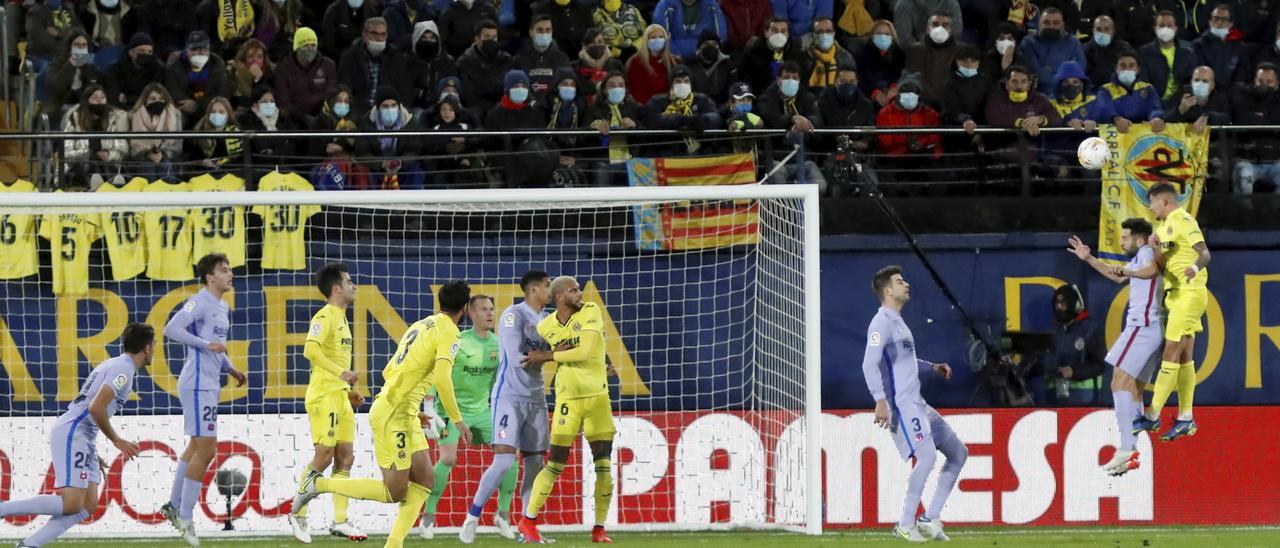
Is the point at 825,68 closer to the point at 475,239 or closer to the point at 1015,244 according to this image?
the point at 1015,244

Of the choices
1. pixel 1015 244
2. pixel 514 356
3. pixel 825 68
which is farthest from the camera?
pixel 825 68

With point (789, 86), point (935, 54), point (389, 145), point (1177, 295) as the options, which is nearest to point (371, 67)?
point (389, 145)

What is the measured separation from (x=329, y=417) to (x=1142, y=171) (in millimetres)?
7105

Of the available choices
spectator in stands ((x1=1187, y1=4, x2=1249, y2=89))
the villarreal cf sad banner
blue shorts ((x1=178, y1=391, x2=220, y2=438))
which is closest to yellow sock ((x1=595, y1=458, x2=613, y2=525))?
blue shorts ((x1=178, y1=391, x2=220, y2=438))

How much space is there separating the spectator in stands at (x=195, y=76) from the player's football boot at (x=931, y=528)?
24.1 feet

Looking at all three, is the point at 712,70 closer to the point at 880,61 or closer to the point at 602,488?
the point at 880,61

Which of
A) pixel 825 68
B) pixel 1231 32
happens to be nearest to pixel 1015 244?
pixel 825 68

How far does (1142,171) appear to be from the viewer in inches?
619

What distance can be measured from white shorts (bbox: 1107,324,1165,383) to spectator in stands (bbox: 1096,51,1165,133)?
3.74 metres

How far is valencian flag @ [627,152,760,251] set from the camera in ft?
49.5

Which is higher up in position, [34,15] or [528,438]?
[34,15]

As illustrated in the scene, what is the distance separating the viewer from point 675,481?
14.8 m

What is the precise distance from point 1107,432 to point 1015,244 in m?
1.71

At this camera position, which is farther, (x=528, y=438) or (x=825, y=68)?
(x=825, y=68)
